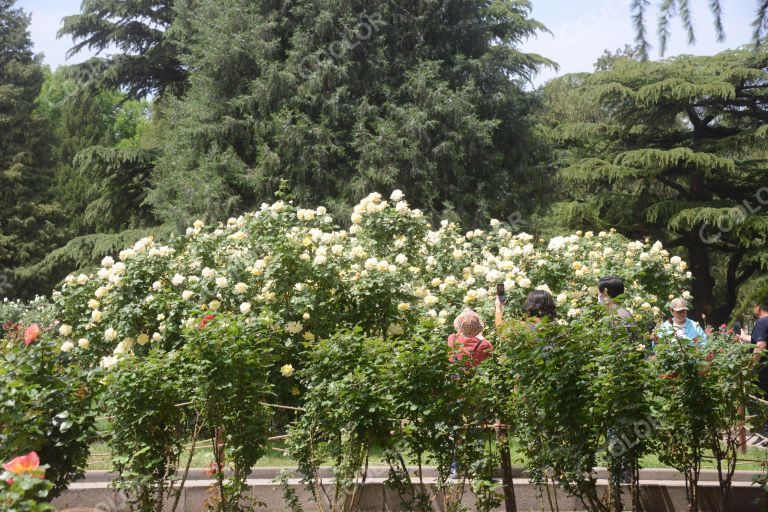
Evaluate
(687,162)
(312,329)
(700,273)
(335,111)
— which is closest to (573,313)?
(312,329)

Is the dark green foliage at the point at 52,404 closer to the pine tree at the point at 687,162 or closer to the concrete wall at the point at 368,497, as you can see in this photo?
the concrete wall at the point at 368,497

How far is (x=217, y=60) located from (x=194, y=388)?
14.4 metres

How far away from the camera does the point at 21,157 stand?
96.0ft

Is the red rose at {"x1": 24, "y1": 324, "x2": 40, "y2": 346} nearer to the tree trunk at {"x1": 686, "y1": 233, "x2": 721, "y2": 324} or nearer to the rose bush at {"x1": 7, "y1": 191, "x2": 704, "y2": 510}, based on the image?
the rose bush at {"x1": 7, "y1": 191, "x2": 704, "y2": 510}

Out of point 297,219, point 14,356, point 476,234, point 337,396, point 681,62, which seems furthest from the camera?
point 681,62

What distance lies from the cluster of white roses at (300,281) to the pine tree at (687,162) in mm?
13509

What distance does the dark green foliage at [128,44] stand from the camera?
22.0 metres

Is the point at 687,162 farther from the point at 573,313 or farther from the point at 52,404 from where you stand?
the point at 52,404

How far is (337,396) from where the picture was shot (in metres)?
4.39

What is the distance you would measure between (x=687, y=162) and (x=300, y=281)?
666 inches

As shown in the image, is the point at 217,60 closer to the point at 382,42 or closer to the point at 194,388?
the point at 382,42

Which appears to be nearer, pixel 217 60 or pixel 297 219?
pixel 297 219

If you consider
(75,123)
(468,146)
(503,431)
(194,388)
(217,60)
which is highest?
(75,123)

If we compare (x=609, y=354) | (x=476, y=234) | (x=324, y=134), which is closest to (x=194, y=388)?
(x=609, y=354)
